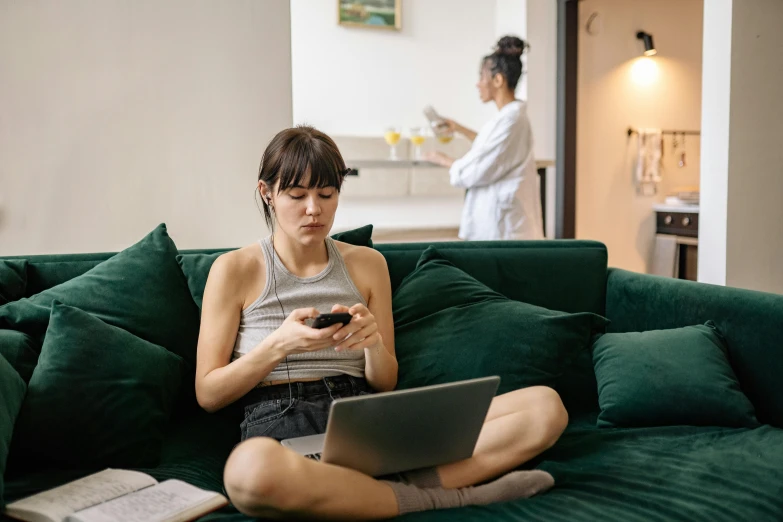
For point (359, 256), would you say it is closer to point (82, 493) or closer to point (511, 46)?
point (82, 493)

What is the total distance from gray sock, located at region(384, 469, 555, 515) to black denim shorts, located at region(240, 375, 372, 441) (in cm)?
27

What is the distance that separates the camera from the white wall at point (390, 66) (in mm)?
5484

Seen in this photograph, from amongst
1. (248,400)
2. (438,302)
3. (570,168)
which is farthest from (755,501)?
(570,168)

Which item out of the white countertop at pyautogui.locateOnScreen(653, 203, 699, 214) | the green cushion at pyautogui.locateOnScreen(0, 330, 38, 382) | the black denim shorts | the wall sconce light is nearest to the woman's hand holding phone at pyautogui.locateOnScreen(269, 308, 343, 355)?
the black denim shorts

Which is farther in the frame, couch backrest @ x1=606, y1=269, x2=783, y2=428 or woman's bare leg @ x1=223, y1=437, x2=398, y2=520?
couch backrest @ x1=606, y1=269, x2=783, y2=428

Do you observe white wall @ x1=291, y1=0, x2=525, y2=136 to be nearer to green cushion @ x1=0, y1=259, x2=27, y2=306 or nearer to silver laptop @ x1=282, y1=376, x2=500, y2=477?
green cushion @ x1=0, y1=259, x2=27, y2=306

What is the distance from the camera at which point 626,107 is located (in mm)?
5352

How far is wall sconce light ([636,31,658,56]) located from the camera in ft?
17.3

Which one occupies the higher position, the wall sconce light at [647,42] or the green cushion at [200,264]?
the wall sconce light at [647,42]

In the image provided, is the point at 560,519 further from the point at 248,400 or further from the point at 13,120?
the point at 13,120

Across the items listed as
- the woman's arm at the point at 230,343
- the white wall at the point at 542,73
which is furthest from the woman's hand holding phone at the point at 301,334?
the white wall at the point at 542,73

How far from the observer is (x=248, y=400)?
1.59m

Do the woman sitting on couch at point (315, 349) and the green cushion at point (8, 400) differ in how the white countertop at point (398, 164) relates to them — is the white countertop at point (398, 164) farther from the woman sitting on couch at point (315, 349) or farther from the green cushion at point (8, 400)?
the green cushion at point (8, 400)

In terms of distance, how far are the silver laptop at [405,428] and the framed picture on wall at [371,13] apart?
15.5 ft
